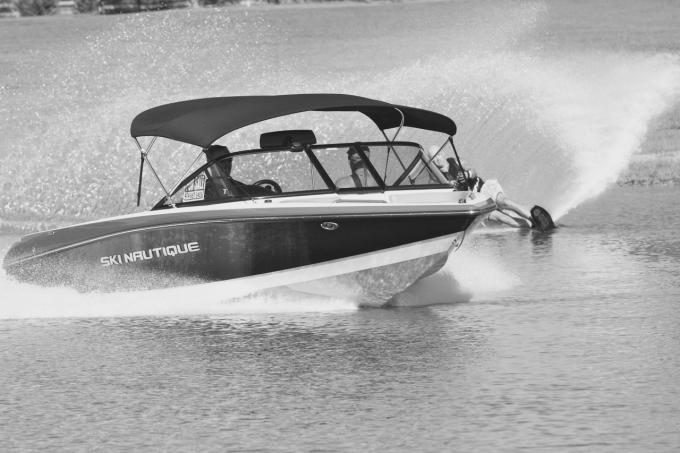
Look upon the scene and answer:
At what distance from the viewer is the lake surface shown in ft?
26.2

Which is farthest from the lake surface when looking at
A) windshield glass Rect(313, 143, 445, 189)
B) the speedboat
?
windshield glass Rect(313, 143, 445, 189)

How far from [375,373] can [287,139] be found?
3.48m

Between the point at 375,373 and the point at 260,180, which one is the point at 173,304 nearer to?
the point at 260,180

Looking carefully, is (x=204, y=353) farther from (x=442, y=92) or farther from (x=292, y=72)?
(x=292, y=72)

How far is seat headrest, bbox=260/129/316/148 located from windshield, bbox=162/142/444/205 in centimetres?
7

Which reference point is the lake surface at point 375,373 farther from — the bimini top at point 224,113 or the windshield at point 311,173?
the bimini top at point 224,113

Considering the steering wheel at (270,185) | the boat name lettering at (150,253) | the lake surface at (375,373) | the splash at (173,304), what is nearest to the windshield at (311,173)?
the steering wheel at (270,185)

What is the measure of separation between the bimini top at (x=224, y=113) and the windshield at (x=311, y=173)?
1.05 ft

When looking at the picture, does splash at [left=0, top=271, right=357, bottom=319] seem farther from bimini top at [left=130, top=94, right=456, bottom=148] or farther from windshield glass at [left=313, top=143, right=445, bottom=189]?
bimini top at [left=130, top=94, right=456, bottom=148]

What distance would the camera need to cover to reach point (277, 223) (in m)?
12.0

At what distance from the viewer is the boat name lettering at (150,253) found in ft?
40.1

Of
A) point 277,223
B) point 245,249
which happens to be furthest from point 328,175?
point 245,249

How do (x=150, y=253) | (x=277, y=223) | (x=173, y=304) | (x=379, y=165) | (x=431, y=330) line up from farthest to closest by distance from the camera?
(x=379, y=165)
(x=173, y=304)
(x=150, y=253)
(x=277, y=223)
(x=431, y=330)

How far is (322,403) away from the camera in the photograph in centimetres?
872
